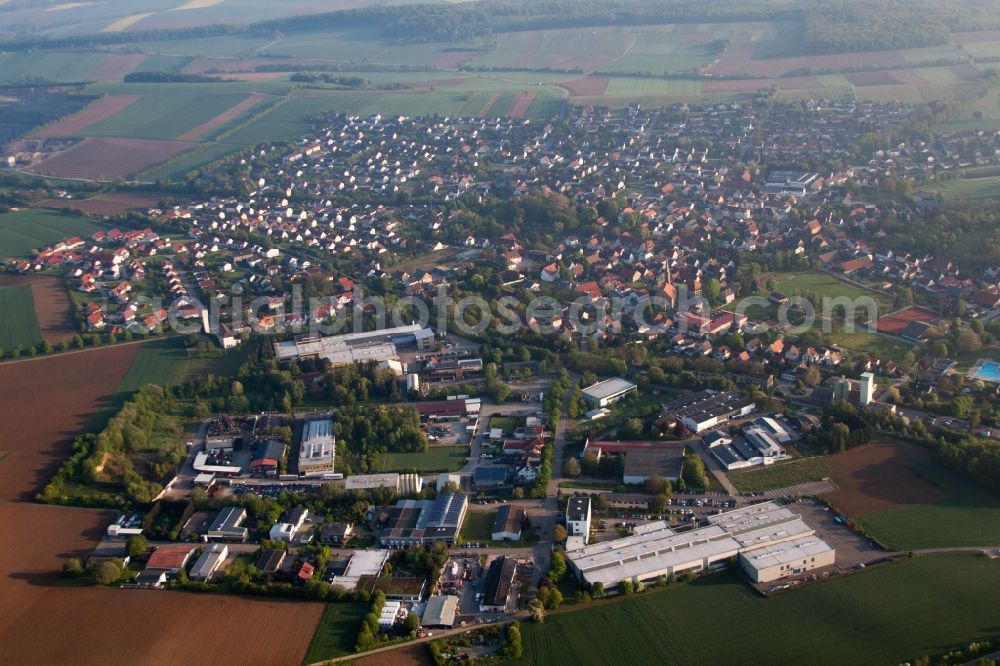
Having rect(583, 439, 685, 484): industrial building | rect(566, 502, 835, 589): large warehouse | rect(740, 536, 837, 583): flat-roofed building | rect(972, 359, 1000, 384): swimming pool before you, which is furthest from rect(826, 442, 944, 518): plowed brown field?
rect(972, 359, 1000, 384): swimming pool

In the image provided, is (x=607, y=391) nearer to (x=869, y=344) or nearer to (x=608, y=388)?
(x=608, y=388)

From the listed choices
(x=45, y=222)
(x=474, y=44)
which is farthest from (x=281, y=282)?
(x=474, y=44)

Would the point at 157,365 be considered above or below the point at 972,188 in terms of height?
below

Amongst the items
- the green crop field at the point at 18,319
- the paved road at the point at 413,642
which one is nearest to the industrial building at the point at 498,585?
the paved road at the point at 413,642

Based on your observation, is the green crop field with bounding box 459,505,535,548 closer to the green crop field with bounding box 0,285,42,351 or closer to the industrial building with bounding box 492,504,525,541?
the industrial building with bounding box 492,504,525,541

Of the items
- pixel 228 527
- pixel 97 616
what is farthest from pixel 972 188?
pixel 97 616

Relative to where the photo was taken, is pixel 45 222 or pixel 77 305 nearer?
pixel 77 305

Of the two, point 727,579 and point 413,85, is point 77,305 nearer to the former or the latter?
point 727,579
